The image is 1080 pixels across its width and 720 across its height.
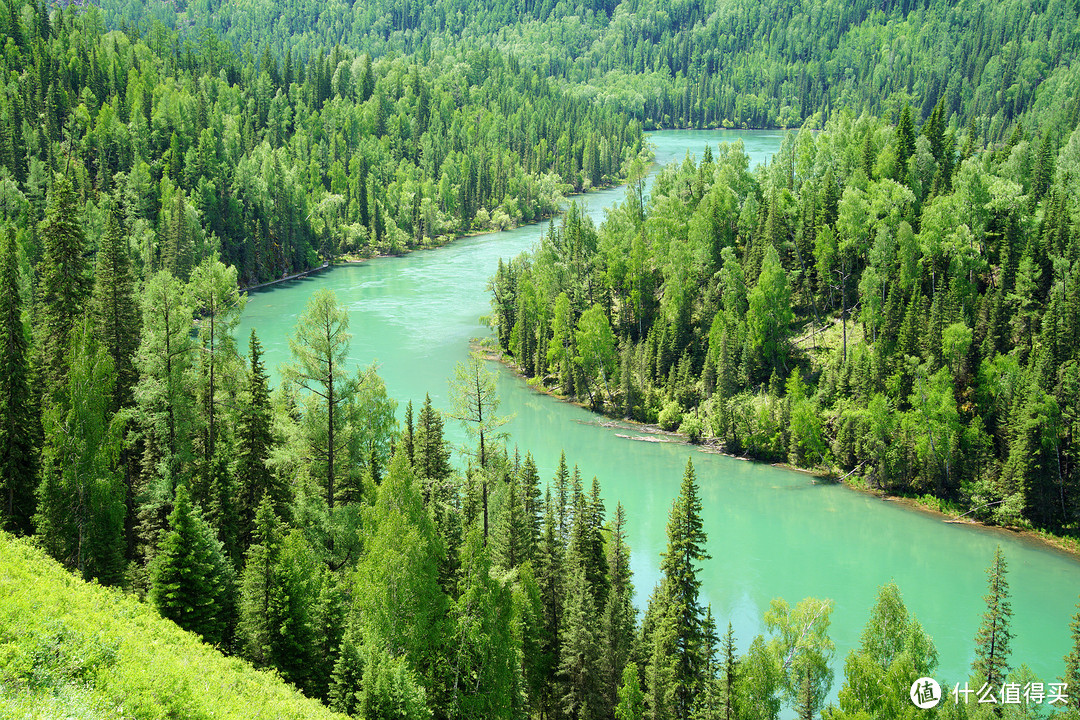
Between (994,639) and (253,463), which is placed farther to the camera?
(253,463)

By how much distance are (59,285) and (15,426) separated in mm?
8770

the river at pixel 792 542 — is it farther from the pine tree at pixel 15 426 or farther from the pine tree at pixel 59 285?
the pine tree at pixel 15 426

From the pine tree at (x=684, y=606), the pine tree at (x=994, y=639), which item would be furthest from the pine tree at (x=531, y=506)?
the pine tree at (x=994, y=639)

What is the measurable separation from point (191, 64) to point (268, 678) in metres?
190

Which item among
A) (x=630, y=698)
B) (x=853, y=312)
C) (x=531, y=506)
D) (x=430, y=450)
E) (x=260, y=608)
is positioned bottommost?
(x=630, y=698)

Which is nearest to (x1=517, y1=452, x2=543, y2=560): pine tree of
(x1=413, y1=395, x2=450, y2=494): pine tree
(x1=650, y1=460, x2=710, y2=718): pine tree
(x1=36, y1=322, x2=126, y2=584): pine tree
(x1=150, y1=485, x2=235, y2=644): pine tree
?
(x1=413, y1=395, x2=450, y2=494): pine tree

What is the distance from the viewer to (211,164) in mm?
143375

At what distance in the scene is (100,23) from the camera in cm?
19800

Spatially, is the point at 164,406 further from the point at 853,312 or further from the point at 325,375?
the point at 853,312

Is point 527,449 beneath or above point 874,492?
beneath

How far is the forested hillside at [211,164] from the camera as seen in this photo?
410ft

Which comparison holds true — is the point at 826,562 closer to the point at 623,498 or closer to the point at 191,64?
the point at 623,498

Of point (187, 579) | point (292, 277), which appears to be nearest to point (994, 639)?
point (187, 579)

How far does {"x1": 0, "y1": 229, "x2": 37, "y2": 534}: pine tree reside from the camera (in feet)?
130
